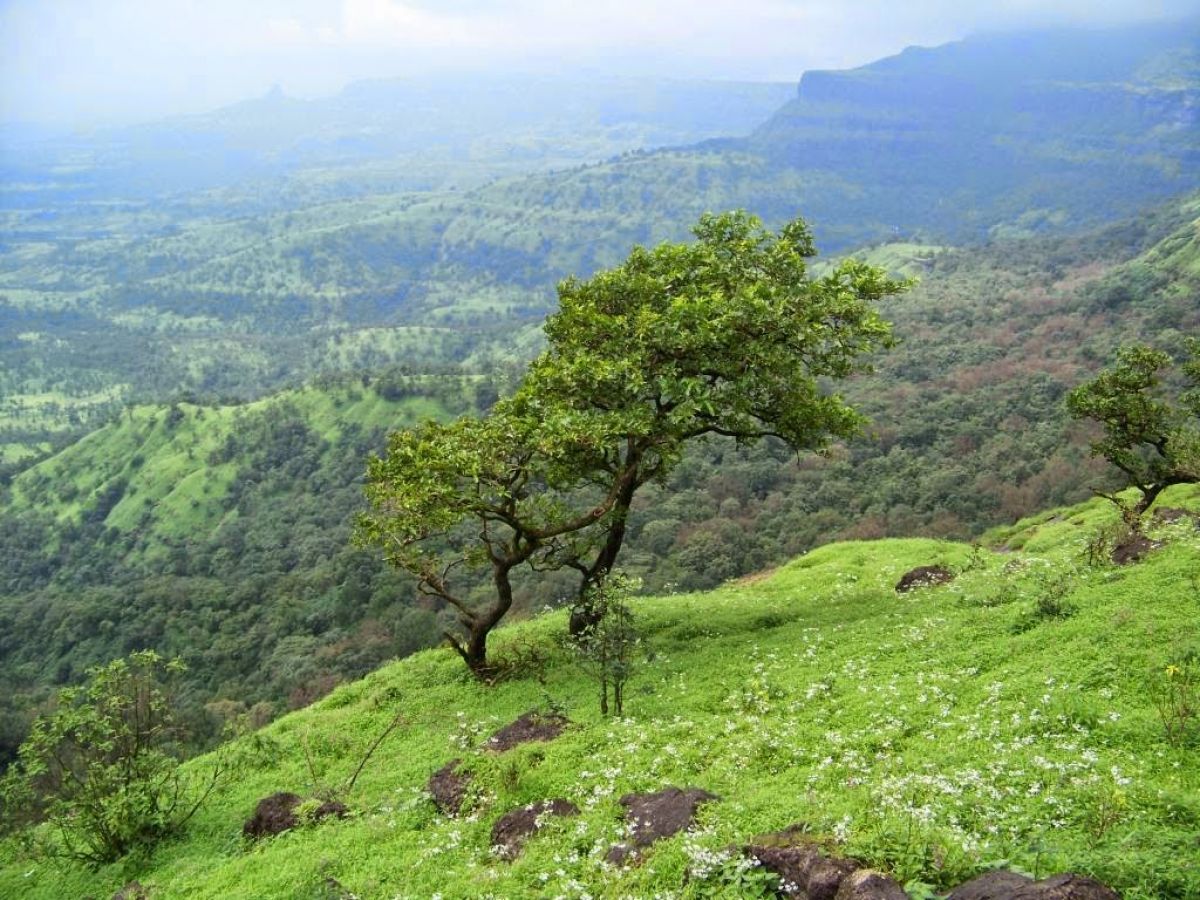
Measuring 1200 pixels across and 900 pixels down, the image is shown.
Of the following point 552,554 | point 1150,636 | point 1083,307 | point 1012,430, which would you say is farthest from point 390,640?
point 1083,307

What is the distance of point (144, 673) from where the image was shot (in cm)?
1958

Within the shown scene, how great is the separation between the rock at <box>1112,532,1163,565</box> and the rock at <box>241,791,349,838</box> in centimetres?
2052

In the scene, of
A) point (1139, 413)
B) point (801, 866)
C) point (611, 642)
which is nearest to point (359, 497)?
point (611, 642)

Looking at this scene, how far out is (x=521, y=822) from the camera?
13297 mm

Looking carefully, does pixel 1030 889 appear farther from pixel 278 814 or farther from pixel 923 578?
pixel 923 578

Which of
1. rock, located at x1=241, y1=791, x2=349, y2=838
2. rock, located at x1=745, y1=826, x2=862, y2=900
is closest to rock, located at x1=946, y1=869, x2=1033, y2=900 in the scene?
rock, located at x1=745, y1=826, x2=862, y2=900

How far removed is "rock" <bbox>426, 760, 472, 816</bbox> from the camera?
49.3 ft

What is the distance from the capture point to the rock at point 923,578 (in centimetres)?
2614

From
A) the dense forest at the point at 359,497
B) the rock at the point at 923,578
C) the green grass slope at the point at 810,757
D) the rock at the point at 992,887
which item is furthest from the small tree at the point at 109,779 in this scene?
the rock at the point at 923,578

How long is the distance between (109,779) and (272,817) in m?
3.87

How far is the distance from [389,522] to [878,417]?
342 feet

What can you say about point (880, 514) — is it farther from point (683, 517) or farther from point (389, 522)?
point (389, 522)

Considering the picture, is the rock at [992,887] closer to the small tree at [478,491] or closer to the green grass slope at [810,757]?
the green grass slope at [810,757]

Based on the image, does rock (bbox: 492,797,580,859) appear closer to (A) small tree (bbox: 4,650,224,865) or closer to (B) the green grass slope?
(B) the green grass slope
